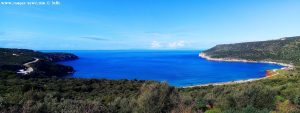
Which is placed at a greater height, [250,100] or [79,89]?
[250,100]

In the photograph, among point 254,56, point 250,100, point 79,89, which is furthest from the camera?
point 254,56

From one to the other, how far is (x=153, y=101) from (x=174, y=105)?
1339 mm

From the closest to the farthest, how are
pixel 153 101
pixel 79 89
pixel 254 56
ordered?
pixel 153 101 < pixel 79 89 < pixel 254 56

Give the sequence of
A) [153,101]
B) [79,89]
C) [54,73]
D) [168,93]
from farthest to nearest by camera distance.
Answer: [54,73]
[79,89]
[168,93]
[153,101]

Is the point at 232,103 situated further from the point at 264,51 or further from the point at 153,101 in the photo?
the point at 264,51

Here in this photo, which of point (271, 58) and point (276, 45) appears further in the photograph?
point (276, 45)

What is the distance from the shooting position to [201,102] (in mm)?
25297

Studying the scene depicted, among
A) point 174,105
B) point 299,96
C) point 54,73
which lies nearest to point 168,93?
point 174,105

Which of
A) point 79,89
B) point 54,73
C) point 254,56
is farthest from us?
point 254,56

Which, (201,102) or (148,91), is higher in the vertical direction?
(148,91)

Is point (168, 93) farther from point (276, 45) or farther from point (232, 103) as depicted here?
point (276, 45)

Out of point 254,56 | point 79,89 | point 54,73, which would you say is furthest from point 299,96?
point 254,56

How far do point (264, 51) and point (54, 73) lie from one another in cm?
13854

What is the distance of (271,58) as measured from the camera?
175500mm
